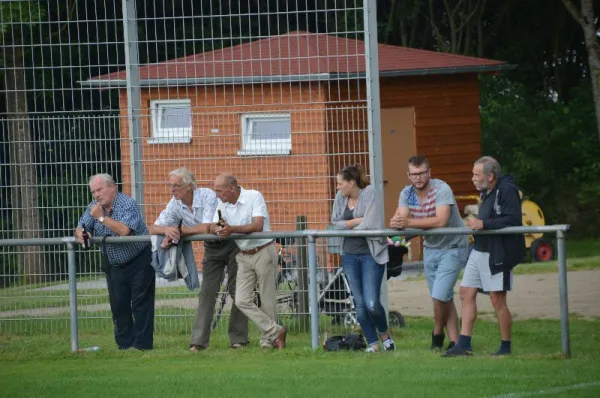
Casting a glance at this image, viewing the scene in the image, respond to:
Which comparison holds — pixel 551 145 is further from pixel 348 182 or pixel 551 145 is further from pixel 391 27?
pixel 348 182

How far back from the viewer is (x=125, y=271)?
13469 mm

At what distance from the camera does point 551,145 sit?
3231cm

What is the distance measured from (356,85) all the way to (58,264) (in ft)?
12.5

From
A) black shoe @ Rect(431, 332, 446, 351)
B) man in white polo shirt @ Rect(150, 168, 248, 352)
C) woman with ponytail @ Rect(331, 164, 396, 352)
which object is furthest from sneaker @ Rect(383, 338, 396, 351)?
man in white polo shirt @ Rect(150, 168, 248, 352)

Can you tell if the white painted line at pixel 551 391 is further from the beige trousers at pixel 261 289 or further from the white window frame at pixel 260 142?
the white window frame at pixel 260 142

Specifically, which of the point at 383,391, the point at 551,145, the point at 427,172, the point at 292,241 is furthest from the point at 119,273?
the point at 551,145

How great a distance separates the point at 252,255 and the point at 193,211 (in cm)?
77

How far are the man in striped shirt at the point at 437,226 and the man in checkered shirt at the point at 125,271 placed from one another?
273 centimetres

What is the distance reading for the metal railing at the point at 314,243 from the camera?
11.7m

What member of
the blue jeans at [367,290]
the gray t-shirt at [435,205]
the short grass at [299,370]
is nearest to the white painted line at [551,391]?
the short grass at [299,370]

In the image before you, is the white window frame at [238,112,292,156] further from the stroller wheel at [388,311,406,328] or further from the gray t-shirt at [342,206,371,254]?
the stroller wheel at [388,311,406,328]

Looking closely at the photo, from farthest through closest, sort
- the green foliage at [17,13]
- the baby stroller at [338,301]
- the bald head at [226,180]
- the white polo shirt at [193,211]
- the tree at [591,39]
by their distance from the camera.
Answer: the tree at [591,39]
the green foliage at [17,13]
the baby stroller at [338,301]
the white polo shirt at [193,211]
the bald head at [226,180]

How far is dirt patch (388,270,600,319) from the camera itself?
16016 millimetres

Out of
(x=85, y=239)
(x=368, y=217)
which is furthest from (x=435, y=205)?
(x=85, y=239)
